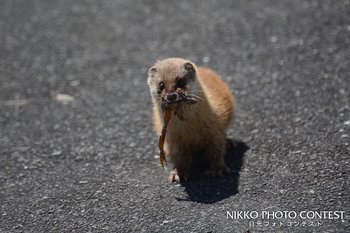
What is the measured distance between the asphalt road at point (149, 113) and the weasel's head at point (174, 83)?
705 millimetres

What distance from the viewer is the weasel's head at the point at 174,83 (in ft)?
16.7

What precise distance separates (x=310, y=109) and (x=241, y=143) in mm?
833

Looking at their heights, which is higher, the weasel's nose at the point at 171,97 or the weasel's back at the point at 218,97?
the weasel's nose at the point at 171,97

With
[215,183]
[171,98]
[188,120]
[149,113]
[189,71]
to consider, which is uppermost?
[189,71]

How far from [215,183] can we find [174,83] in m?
0.88

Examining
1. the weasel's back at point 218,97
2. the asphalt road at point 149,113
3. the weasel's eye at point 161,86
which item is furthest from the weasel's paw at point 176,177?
the weasel's eye at point 161,86

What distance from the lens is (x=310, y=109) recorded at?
20.3 feet

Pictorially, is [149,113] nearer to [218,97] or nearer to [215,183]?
[218,97]

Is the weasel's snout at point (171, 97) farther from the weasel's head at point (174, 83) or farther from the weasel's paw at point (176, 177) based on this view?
the weasel's paw at point (176, 177)

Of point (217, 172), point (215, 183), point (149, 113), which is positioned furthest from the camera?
point (149, 113)

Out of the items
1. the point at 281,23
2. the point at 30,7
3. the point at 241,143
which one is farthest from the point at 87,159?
the point at 30,7

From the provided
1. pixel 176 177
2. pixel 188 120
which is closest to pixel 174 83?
pixel 188 120

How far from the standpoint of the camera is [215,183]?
518 cm

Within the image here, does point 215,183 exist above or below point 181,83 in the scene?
below
